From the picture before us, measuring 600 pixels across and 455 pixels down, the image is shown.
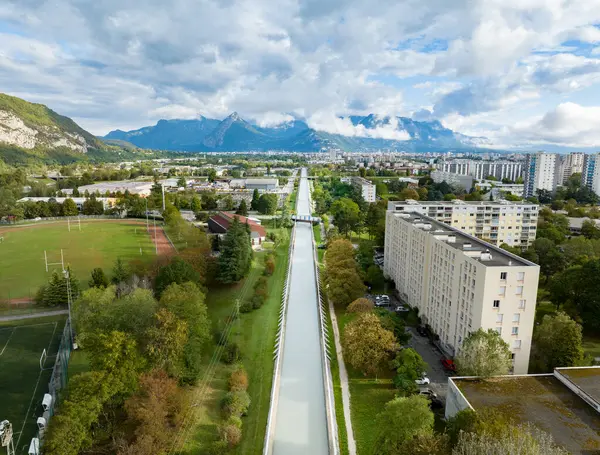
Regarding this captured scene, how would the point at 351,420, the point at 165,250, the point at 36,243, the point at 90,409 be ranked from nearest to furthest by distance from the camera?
the point at 90,409, the point at 351,420, the point at 165,250, the point at 36,243

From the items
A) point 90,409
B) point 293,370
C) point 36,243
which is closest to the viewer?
point 90,409

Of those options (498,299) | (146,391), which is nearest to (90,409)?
(146,391)

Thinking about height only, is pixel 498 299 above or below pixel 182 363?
above

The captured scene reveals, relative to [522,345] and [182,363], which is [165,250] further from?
[522,345]

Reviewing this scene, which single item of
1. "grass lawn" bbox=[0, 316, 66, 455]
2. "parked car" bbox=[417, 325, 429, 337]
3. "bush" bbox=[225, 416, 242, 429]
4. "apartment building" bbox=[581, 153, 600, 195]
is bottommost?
"grass lawn" bbox=[0, 316, 66, 455]

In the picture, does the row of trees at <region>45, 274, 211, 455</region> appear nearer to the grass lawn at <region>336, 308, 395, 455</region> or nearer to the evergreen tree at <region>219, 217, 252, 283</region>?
the grass lawn at <region>336, 308, 395, 455</region>

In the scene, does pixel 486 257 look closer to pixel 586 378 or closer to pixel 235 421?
pixel 586 378

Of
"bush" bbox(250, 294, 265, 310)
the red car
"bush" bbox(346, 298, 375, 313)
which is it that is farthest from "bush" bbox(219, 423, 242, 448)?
"bush" bbox(250, 294, 265, 310)

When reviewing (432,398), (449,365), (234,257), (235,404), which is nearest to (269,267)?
(234,257)
